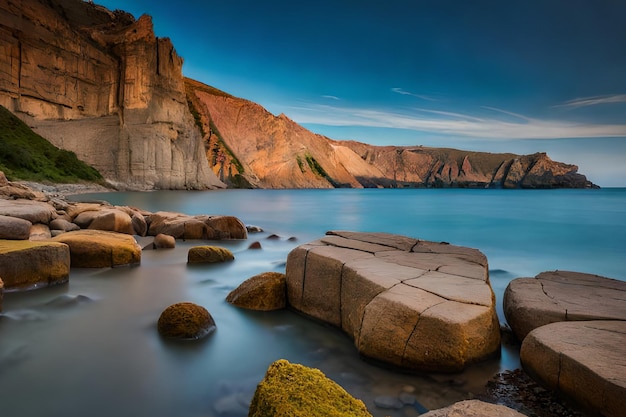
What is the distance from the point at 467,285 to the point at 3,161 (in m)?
35.8

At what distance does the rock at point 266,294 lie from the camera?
5293 mm

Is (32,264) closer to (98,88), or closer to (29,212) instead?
(29,212)

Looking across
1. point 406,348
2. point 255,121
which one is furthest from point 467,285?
point 255,121

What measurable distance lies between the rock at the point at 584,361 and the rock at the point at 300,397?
5.49ft

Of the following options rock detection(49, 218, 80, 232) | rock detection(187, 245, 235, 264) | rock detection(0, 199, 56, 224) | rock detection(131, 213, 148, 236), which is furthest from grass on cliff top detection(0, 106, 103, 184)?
rock detection(187, 245, 235, 264)

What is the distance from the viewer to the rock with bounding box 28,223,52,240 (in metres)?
7.99

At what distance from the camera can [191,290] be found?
648cm

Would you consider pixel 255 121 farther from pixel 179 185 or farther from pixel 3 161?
pixel 3 161

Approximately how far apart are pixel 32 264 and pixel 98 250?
1533 mm

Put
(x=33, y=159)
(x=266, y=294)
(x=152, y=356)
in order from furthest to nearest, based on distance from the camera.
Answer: (x=33, y=159), (x=266, y=294), (x=152, y=356)

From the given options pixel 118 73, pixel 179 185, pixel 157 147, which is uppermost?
pixel 118 73

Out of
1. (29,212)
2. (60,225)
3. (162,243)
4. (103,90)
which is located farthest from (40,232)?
(103,90)

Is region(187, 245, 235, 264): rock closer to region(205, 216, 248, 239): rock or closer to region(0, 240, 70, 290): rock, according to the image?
region(0, 240, 70, 290): rock

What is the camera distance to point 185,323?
445 cm
